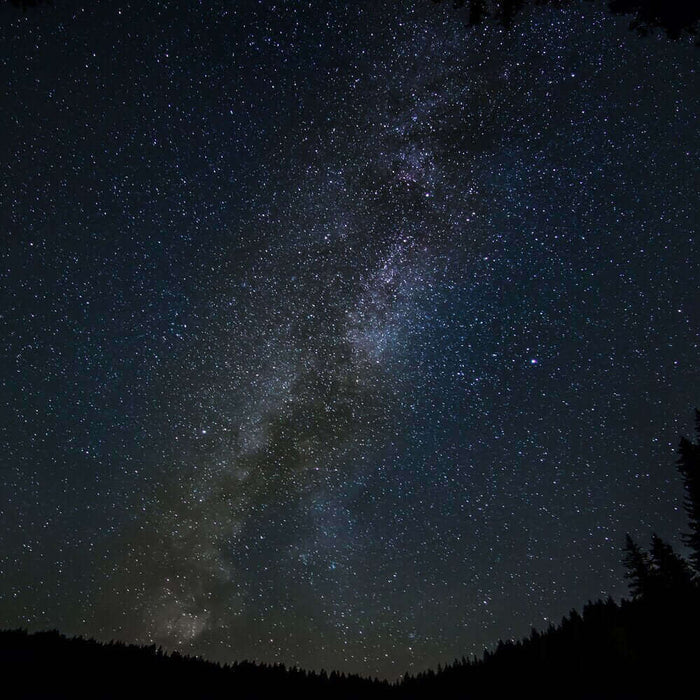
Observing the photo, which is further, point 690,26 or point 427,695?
point 427,695

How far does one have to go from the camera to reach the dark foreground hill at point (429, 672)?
941 cm

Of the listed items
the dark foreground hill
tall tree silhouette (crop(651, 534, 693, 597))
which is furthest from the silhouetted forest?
tall tree silhouette (crop(651, 534, 693, 597))

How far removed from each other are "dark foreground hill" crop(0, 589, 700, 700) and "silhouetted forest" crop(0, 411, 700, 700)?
25 millimetres

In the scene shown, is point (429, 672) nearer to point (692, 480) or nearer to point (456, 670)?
point (456, 670)

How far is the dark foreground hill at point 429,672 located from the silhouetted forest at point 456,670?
25 millimetres

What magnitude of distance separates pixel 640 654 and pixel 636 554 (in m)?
10.7

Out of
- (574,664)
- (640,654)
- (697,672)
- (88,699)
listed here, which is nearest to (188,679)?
(88,699)

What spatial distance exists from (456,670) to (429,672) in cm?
90

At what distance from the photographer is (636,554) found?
67.1ft

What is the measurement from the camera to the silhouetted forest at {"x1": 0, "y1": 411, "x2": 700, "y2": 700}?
949 cm

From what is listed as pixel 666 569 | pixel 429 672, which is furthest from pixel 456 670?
pixel 666 569

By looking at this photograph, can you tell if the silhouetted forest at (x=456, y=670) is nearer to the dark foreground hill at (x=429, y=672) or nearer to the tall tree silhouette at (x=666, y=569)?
the dark foreground hill at (x=429, y=672)

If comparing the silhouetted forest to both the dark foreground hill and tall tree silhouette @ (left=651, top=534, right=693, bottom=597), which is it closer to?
the dark foreground hill

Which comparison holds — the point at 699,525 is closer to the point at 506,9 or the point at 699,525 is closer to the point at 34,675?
the point at 506,9
